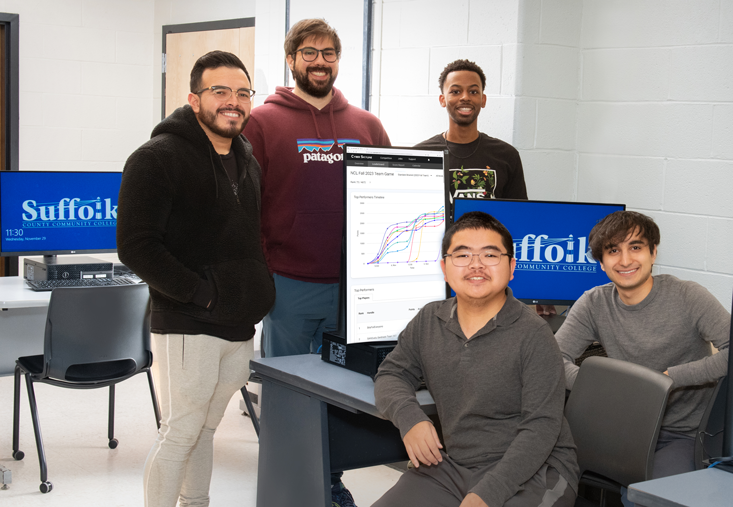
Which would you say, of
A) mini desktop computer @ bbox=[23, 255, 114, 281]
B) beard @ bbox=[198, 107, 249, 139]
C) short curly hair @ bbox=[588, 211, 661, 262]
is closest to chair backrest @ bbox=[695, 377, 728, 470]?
short curly hair @ bbox=[588, 211, 661, 262]

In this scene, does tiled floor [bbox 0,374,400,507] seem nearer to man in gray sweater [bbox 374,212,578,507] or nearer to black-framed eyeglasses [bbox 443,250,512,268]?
man in gray sweater [bbox 374,212,578,507]

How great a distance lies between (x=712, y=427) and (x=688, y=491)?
647 mm

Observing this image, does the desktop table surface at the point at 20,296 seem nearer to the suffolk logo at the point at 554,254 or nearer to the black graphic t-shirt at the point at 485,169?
the black graphic t-shirt at the point at 485,169

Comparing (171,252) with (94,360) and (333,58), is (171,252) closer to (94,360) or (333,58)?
(333,58)

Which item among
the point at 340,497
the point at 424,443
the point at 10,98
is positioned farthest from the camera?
the point at 10,98

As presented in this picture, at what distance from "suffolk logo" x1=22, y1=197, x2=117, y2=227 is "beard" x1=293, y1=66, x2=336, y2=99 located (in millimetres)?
1487

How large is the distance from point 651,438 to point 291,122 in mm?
1508

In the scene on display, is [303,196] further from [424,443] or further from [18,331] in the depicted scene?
[18,331]

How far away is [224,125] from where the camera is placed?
210 centimetres

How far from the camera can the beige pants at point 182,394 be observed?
2.07m

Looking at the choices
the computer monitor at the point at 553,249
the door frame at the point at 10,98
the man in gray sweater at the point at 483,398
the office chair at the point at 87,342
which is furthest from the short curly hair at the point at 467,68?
the door frame at the point at 10,98

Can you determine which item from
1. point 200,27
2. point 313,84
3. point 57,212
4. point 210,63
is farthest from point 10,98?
point 210,63

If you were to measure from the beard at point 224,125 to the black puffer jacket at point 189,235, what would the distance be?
3 centimetres

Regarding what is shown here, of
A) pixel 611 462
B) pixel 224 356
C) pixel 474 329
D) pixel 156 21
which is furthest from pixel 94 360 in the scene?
pixel 156 21
